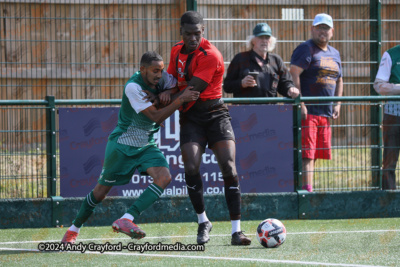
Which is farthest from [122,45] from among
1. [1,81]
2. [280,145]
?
[280,145]

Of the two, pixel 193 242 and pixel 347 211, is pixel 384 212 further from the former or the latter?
pixel 193 242

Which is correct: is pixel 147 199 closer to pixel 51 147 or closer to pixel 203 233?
pixel 203 233

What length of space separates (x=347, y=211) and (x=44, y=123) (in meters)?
3.97

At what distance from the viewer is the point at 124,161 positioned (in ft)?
24.7

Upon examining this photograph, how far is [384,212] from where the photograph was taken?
33.4ft

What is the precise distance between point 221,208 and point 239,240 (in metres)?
2.13

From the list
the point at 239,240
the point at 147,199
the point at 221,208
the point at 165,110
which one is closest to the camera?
the point at 147,199

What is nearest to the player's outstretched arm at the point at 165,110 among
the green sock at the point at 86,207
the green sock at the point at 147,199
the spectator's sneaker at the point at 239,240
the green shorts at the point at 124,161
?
the green shorts at the point at 124,161

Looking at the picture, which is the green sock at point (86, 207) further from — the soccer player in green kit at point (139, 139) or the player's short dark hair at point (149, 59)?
the player's short dark hair at point (149, 59)

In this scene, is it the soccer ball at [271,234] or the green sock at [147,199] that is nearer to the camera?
the green sock at [147,199]

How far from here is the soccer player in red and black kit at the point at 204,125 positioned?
7699mm

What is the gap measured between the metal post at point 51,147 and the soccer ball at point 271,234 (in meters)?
3.08

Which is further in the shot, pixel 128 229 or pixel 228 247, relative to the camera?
pixel 228 247

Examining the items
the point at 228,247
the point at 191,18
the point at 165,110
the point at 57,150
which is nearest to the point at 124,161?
the point at 165,110
